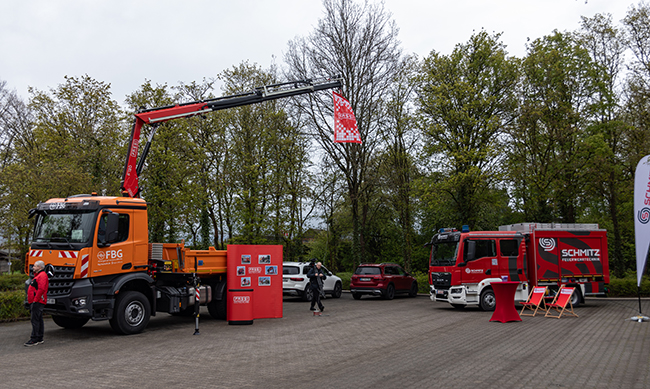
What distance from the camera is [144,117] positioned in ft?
48.3

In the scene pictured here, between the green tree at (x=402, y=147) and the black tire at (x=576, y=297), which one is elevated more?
the green tree at (x=402, y=147)

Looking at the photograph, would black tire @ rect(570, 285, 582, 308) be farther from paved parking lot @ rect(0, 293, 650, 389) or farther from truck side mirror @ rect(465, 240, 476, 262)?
truck side mirror @ rect(465, 240, 476, 262)

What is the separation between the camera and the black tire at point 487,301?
→ 16611 millimetres

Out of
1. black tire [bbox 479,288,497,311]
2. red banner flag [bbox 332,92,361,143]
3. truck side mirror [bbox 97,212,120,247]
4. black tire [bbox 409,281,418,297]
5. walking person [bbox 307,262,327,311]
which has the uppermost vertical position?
red banner flag [bbox 332,92,361,143]

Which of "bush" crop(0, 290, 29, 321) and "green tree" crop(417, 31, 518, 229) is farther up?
"green tree" crop(417, 31, 518, 229)

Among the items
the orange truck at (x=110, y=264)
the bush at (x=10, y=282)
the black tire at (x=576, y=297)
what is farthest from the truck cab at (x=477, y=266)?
the bush at (x=10, y=282)

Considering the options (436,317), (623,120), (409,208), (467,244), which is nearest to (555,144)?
(623,120)

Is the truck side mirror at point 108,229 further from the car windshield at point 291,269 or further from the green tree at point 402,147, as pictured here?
the green tree at point 402,147

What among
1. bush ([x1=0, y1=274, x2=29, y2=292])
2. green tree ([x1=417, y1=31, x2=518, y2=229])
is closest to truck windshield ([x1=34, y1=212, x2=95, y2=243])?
bush ([x1=0, y1=274, x2=29, y2=292])

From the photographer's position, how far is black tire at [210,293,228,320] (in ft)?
47.6

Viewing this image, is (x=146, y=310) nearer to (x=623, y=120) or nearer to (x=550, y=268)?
(x=550, y=268)

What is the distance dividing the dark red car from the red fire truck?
411cm

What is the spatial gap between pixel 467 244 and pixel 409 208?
13.3 m

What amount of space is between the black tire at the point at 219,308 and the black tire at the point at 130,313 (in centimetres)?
267
